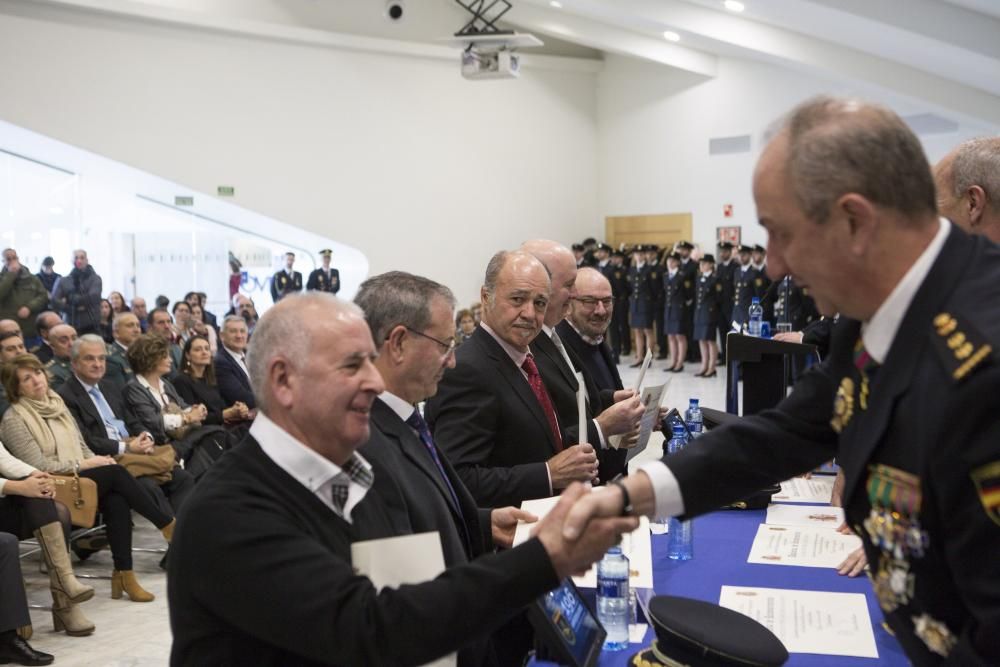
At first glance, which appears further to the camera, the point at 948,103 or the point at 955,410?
the point at 948,103

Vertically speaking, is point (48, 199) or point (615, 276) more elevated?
point (48, 199)

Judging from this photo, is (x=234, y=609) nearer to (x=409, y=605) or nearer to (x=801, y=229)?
(x=409, y=605)

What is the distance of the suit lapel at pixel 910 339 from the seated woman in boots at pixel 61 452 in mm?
4437

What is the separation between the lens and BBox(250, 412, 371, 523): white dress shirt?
1545 millimetres

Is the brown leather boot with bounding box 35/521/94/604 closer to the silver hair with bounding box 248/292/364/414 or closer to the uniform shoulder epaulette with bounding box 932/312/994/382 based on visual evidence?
the silver hair with bounding box 248/292/364/414

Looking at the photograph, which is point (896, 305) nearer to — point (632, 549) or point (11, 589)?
point (632, 549)

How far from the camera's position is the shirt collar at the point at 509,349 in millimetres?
3080

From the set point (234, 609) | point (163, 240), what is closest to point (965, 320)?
point (234, 609)

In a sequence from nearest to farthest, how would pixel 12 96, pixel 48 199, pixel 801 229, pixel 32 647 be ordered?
pixel 801 229, pixel 32 647, pixel 12 96, pixel 48 199

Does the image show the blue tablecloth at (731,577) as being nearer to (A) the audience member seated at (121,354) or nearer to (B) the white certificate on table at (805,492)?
(B) the white certificate on table at (805,492)

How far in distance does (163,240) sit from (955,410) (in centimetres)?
1602

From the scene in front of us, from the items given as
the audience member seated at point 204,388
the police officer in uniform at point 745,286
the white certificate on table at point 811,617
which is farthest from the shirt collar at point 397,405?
the police officer in uniform at point 745,286

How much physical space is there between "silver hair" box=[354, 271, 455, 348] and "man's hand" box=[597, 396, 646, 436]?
1.08 metres

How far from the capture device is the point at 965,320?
1.14m
